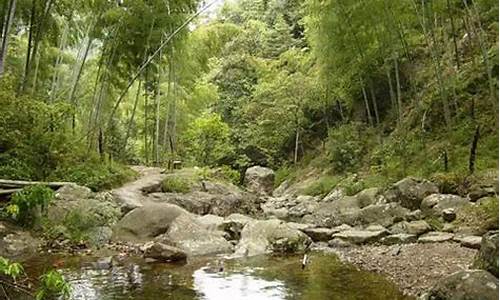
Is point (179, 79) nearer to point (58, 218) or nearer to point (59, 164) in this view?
point (59, 164)

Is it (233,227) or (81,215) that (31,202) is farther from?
(233,227)

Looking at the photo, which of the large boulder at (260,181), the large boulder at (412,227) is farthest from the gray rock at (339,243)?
the large boulder at (260,181)

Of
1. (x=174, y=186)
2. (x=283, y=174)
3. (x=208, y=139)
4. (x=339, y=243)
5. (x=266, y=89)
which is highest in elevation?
(x=266, y=89)

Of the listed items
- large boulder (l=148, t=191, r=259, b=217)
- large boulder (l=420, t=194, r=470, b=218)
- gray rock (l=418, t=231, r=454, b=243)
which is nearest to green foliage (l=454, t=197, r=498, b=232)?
large boulder (l=420, t=194, r=470, b=218)

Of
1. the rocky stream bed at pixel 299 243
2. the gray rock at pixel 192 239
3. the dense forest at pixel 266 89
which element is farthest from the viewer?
the dense forest at pixel 266 89

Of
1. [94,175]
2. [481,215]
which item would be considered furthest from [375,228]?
[94,175]

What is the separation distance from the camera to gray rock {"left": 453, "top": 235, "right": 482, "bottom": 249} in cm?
662

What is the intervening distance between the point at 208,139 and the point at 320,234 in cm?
1230

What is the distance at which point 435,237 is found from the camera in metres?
7.73

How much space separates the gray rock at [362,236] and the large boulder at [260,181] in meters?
10.8

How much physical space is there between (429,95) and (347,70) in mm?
2441

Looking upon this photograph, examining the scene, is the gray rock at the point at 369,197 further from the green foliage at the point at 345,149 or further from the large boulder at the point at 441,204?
the green foliage at the point at 345,149

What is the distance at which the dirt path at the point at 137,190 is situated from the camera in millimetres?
10031

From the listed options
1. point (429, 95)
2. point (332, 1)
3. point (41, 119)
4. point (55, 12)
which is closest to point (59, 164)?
point (41, 119)
